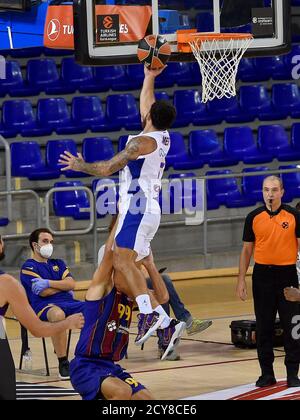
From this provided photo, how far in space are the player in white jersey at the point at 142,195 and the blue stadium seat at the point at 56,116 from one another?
6851mm

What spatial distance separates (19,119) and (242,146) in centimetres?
332

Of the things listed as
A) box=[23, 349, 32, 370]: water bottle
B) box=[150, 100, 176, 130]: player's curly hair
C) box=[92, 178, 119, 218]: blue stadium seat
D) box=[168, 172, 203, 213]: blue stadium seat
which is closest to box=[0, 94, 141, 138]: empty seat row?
box=[92, 178, 119, 218]: blue stadium seat

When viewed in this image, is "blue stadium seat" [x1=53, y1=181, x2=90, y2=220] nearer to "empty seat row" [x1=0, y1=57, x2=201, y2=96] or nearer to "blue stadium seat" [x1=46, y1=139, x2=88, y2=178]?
"blue stadium seat" [x1=46, y1=139, x2=88, y2=178]

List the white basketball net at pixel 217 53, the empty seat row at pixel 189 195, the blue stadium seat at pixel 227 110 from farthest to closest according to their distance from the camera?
the blue stadium seat at pixel 227 110
the empty seat row at pixel 189 195
the white basketball net at pixel 217 53

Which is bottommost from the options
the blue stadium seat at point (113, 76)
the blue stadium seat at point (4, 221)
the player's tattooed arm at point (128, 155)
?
the blue stadium seat at point (4, 221)

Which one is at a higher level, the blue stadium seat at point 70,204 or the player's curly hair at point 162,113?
the player's curly hair at point 162,113

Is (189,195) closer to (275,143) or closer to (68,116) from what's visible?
(68,116)

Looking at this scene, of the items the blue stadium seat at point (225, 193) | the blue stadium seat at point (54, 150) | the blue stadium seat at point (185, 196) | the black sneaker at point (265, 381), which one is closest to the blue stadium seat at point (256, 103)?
the blue stadium seat at point (225, 193)

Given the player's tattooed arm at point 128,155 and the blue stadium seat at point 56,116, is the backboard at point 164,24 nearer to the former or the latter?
the player's tattooed arm at point 128,155

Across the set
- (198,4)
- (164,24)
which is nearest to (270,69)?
(198,4)

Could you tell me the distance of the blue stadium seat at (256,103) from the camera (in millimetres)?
18281

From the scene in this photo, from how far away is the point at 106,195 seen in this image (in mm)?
15039

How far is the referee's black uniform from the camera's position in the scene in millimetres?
9797

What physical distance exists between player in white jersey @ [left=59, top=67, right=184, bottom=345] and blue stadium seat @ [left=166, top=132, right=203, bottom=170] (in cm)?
690
